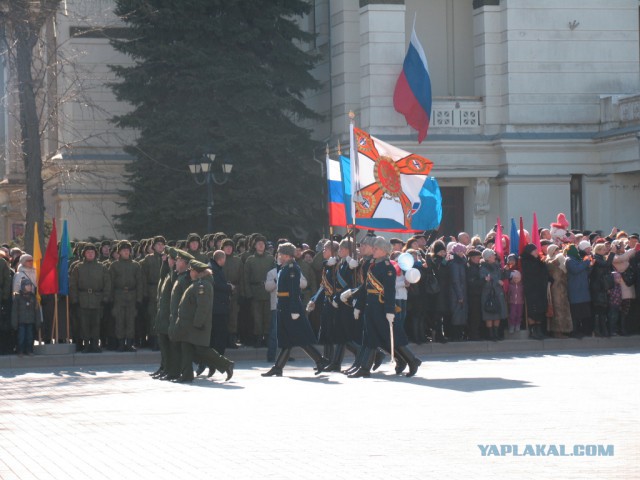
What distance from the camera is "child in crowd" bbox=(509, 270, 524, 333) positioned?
2523 centimetres

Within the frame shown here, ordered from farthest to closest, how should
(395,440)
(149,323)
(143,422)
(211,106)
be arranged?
1. (211,106)
2. (149,323)
3. (143,422)
4. (395,440)

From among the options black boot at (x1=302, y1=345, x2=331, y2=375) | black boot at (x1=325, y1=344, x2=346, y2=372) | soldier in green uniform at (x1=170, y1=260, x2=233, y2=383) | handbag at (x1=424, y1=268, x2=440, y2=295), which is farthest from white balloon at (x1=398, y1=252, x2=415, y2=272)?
handbag at (x1=424, y1=268, x2=440, y2=295)

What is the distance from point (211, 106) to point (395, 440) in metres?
22.7

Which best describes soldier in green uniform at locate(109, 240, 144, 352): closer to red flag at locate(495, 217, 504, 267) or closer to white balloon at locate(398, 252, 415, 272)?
white balloon at locate(398, 252, 415, 272)

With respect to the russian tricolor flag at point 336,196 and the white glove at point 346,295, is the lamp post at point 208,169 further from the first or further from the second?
the white glove at point 346,295

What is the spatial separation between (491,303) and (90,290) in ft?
22.6

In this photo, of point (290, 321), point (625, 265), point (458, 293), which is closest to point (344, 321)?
point (290, 321)

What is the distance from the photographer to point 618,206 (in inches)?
1436

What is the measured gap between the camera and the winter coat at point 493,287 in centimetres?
2477

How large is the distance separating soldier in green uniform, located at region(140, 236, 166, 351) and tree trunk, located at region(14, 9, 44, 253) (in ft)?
16.0

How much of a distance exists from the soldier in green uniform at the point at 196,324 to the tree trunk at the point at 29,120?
31.6ft

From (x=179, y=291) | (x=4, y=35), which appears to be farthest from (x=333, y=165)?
(x=4, y=35)

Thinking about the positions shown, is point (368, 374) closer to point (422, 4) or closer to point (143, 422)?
point (143, 422)

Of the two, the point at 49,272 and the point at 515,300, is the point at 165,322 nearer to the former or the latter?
the point at 49,272
